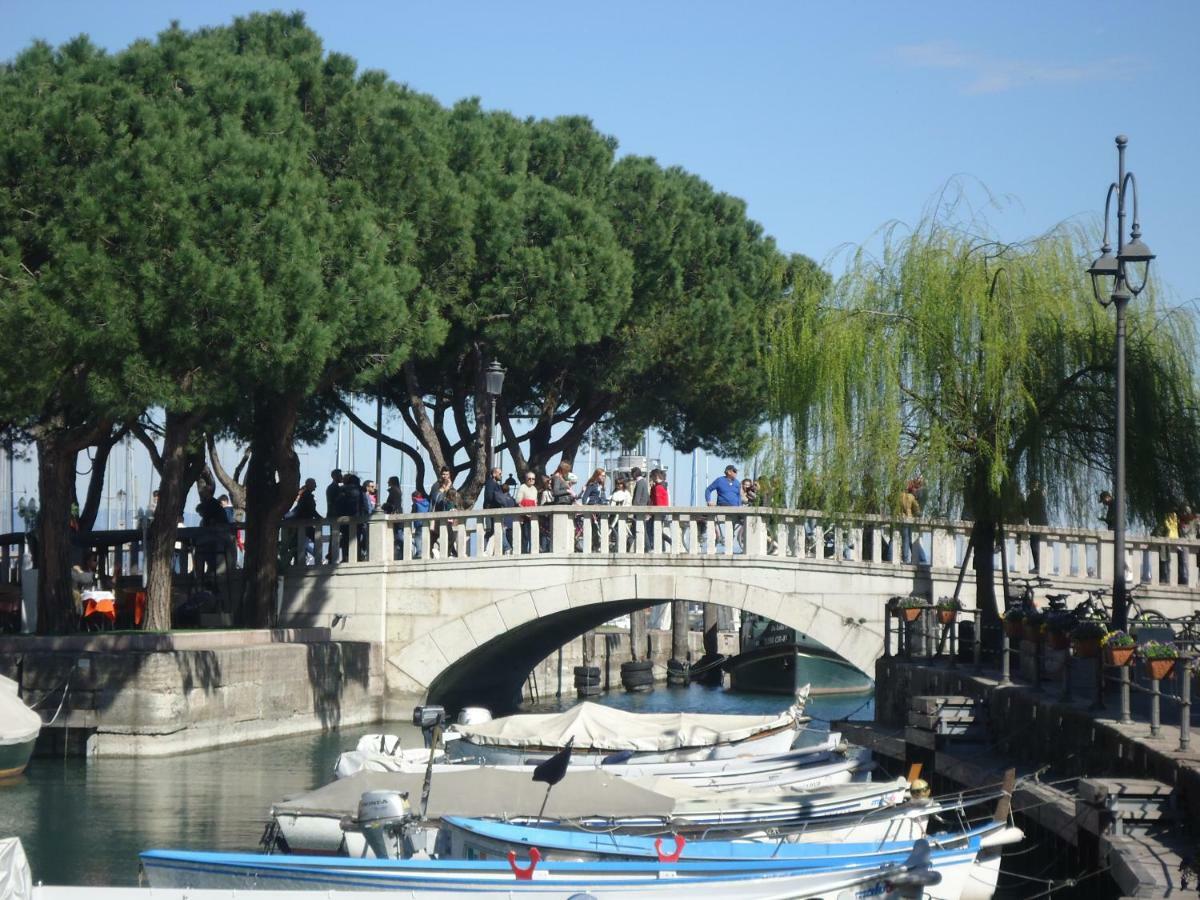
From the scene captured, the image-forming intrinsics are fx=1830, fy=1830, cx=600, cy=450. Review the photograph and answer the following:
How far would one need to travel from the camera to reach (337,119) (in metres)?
24.9

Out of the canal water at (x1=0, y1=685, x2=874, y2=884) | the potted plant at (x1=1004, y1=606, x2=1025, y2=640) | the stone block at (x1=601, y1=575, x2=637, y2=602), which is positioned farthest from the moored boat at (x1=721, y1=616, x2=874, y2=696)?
the potted plant at (x1=1004, y1=606, x2=1025, y2=640)

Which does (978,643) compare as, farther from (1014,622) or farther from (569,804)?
(569,804)

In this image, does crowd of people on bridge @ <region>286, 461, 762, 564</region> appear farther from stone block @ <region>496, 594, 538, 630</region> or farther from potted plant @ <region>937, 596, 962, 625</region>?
potted plant @ <region>937, 596, 962, 625</region>

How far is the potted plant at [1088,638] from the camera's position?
16.1 m

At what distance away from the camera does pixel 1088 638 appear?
1617 cm

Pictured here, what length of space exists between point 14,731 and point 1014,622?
10942 millimetres

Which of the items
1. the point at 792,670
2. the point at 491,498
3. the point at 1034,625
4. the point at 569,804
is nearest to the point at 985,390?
the point at 1034,625

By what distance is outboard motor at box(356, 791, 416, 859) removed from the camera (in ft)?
43.6

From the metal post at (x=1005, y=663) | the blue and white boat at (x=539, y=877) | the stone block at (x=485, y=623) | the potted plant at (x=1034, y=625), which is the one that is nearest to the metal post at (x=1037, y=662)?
the potted plant at (x=1034, y=625)

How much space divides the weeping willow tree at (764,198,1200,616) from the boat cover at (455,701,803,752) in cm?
415

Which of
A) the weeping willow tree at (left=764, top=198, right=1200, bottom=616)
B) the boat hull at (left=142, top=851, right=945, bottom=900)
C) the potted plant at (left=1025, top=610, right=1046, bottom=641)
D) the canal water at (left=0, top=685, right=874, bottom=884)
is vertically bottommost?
the canal water at (left=0, top=685, right=874, bottom=884)

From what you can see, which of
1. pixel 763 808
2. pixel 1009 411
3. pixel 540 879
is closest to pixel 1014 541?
pixel 1009 411

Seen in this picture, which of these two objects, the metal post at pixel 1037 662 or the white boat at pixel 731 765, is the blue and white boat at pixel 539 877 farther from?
the metal post at pixel 1037 662

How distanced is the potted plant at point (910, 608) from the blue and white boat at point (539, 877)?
33.9 ft
